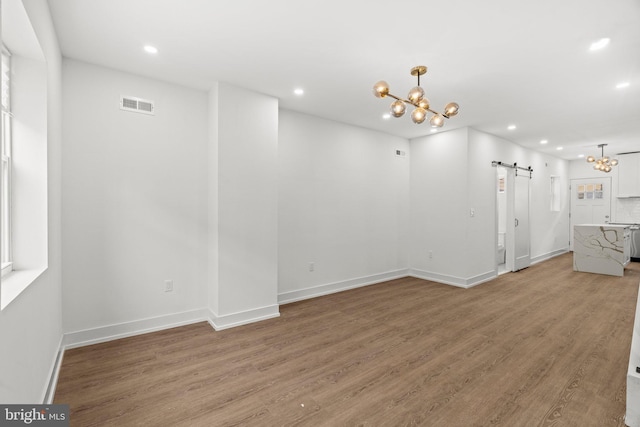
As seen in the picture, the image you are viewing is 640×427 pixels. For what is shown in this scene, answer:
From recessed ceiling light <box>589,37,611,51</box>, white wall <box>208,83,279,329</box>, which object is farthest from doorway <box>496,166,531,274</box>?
white wall <box>208,83,279,329</box>

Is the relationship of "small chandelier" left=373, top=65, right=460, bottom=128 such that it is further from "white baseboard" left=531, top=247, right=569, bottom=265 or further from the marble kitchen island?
"white baseboard" left=531, top=247, right=569, bottom=265

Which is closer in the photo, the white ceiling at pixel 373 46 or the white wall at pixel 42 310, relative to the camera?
the white wall at pixel 42 310

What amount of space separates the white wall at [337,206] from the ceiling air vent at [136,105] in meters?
1.73

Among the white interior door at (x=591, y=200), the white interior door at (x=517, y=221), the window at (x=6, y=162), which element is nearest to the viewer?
the window at (x=6, y=162)

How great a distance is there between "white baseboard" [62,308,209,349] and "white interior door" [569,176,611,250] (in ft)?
36.0

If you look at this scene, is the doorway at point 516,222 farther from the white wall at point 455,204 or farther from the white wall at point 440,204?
the white wall at point 440,204

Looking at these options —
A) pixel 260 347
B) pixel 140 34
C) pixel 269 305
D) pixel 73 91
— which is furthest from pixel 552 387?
pixel 73 91

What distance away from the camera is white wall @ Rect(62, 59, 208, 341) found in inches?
122

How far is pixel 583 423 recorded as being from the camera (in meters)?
2.03

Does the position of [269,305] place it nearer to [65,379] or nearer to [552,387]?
[65,379]

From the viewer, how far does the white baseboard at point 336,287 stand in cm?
461

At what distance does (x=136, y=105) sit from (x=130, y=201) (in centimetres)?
109

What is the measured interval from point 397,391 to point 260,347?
1439 millimetres

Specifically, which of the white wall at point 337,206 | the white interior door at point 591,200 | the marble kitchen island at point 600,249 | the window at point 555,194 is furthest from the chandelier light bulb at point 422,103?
the white interior door at point 591,200
